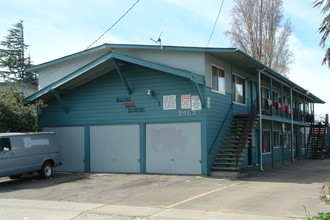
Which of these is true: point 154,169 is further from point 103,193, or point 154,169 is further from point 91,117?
point 103,193

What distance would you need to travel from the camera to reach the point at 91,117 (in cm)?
1862

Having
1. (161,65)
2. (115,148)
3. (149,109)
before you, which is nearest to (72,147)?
(115,148)

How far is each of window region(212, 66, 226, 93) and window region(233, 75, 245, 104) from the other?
1.73 metres

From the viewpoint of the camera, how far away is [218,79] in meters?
17.7

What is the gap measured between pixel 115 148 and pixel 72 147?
253cm

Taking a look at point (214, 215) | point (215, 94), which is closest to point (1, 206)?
point (214, 215)

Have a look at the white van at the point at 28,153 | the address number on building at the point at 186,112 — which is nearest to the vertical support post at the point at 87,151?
the white van at the point at 28,153

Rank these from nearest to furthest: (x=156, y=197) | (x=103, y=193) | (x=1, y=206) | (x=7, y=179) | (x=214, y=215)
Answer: (x=214, y=215) → (x=1, y=206) → (x=156, y=197) → (x=103, y=193) → (x=7, y=179)

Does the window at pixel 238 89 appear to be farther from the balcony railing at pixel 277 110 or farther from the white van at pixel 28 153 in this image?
the white van at pixel 28 153

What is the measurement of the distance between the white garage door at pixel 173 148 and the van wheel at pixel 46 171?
421cm

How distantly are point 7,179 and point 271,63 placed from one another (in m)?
26.7

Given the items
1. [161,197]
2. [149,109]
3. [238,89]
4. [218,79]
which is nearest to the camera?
[161,197]

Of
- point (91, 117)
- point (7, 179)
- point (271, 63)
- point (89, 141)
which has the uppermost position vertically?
point (271, 63)

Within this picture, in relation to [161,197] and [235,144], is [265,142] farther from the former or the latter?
[161,197]
